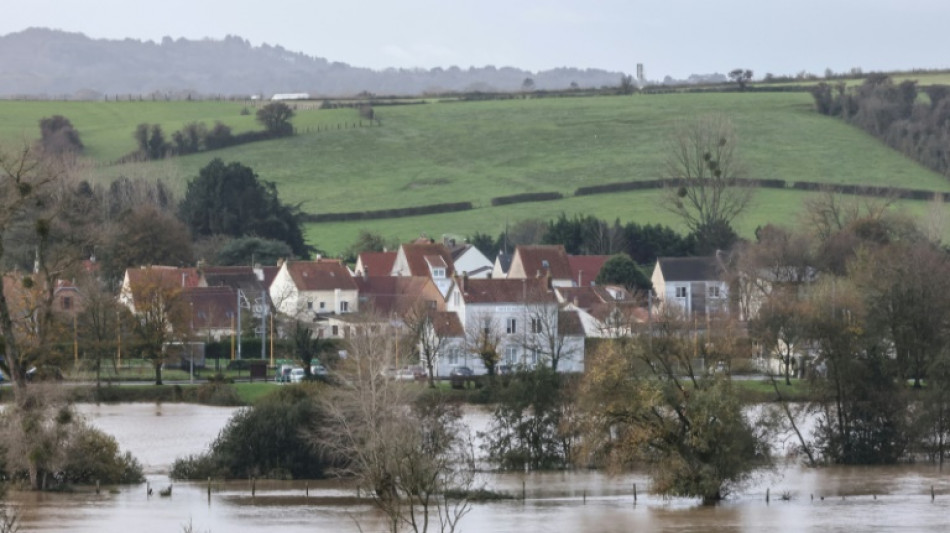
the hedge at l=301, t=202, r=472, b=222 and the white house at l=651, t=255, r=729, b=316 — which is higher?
the hedge at l=301, t=202, r=472, b=222

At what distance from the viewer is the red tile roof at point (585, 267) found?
330 ft

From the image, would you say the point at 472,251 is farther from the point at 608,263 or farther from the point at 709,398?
the point at 709,398

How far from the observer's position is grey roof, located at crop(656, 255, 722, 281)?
4058 inches

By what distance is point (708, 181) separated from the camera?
121688 millimetres

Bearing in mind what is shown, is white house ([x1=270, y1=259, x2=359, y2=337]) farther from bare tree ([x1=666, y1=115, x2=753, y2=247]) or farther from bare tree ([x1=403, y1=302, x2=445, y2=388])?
bare tree ([x1=666, y1=115, x2=753, y2=247])

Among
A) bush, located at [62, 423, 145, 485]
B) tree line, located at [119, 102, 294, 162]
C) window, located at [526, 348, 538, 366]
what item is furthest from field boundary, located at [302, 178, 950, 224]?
bush, located at [62, 423, 145, 485]

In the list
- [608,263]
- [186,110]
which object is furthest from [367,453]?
[186,110]

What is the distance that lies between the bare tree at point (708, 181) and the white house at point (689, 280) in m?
10.1

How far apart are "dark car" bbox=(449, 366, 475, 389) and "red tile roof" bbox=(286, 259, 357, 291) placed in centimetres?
1913

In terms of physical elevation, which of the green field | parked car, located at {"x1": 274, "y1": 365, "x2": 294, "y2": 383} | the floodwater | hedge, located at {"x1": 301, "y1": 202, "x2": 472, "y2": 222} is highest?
the green field

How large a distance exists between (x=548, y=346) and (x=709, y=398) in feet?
99.0

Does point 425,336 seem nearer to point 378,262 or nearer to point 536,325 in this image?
point 536,325

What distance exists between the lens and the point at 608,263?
100250 millimetres

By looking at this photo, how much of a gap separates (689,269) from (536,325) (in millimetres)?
24929
